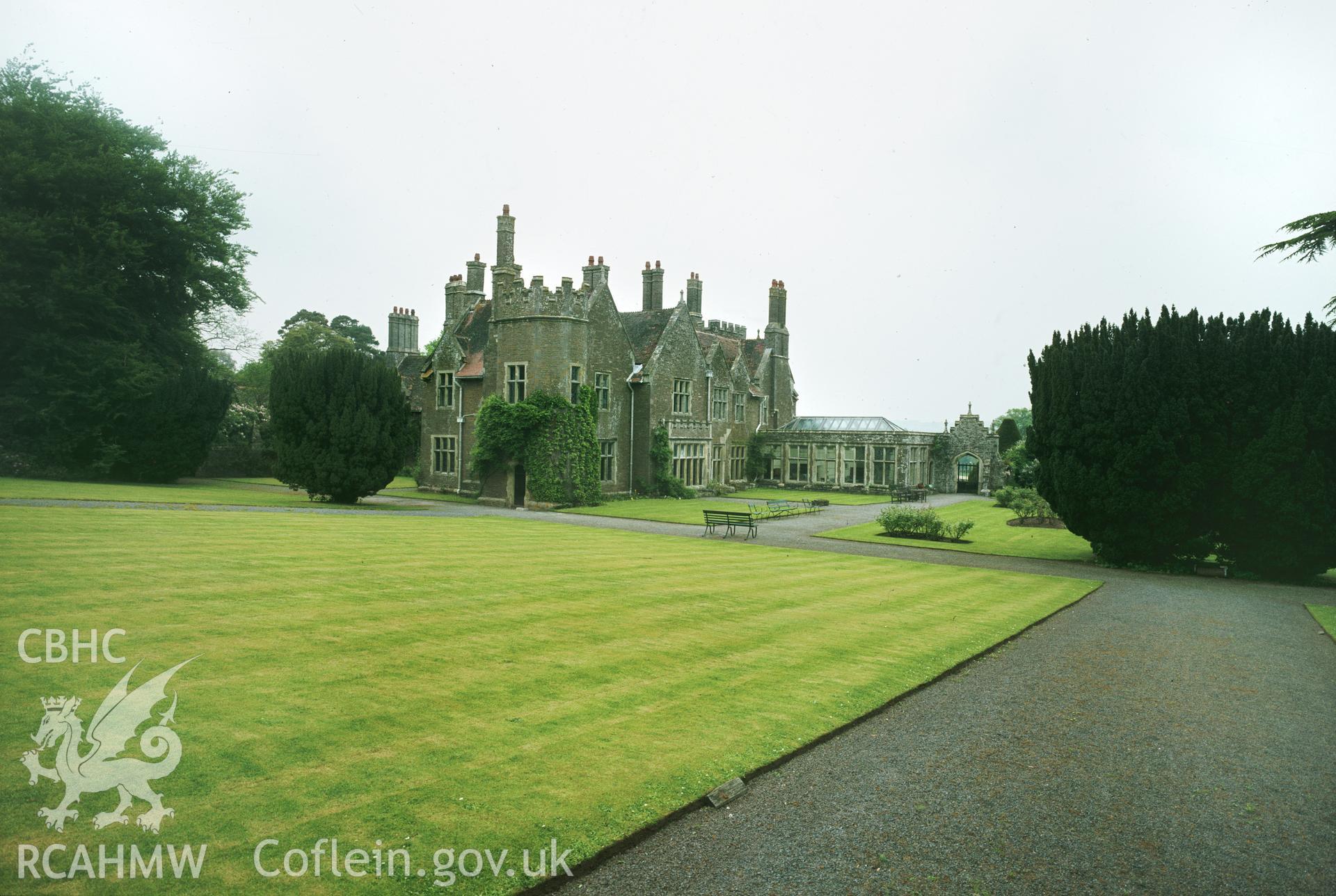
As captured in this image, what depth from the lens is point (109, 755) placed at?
5.90 m

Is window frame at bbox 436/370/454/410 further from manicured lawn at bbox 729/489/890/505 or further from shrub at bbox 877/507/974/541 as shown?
shrub at bbox 877/507/974/541

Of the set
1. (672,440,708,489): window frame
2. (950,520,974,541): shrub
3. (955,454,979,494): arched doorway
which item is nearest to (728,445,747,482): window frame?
(672,440,708,489): window frame

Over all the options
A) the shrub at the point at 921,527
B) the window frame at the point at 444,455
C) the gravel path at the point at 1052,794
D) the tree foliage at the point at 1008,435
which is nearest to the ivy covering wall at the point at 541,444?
the window frame at the point at 444,455

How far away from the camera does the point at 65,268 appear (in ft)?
112

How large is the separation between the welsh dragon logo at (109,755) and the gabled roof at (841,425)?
50.2 metres

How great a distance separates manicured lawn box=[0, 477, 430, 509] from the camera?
2605 cm

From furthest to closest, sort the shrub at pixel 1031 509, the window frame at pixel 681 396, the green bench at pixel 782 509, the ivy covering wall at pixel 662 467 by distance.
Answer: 1. the window frame at pixel 681 396
2. the ivy covering wall at pixel 662 467
3. the shrub at pixel 1031 509
4. the green bench at pixel 782 509

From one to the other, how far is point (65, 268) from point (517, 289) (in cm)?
1938

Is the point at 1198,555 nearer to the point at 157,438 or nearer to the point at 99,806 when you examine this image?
the point at 99,806

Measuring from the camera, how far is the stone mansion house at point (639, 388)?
36.1 meters

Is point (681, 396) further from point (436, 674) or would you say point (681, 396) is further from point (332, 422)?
point (436, 674)

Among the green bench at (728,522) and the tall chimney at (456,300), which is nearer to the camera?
the green bench at (728,522)

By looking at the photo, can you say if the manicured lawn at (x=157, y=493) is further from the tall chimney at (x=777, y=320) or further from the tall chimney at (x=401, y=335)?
the tall chimney at (x=777, y=320)

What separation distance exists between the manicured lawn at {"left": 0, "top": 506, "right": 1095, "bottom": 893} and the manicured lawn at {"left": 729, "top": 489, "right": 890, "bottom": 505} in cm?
2767
